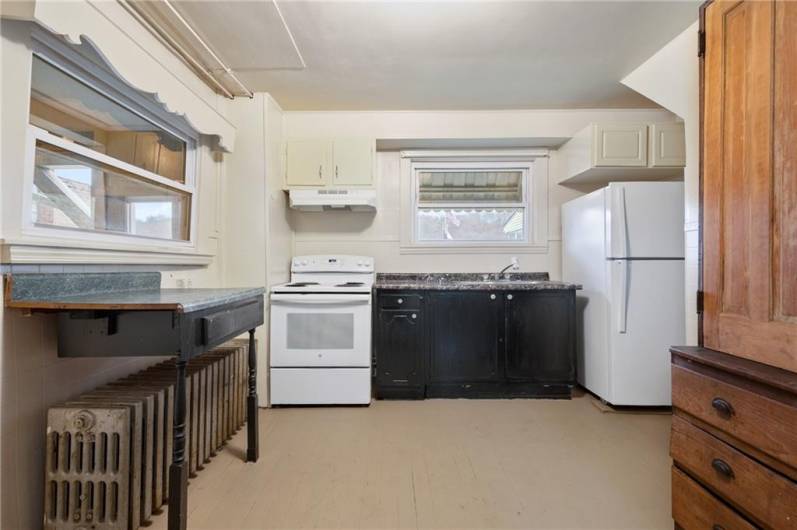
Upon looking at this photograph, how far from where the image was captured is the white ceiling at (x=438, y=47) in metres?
1.91

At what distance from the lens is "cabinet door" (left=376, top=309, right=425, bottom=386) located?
9.21ft

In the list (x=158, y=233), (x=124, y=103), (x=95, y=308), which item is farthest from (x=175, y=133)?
(x=95, y=308)

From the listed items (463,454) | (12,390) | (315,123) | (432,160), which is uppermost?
(315,123)

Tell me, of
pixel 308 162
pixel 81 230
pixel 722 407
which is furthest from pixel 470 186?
pixel 81 230

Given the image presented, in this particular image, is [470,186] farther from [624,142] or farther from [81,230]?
[81,230]

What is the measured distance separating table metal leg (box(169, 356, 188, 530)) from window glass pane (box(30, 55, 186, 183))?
1.23 metres

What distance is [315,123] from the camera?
3.17m

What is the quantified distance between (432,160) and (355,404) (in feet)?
7.46

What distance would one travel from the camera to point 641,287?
2557 millimetres

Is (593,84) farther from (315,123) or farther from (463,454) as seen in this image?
(463,454)

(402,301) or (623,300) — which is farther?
(402,301)

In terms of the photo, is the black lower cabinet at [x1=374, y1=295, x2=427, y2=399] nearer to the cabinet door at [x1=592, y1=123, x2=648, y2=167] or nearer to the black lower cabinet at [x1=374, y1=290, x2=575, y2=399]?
the black lower cabinet at [x1=374, y1=290, x2=575, y2=399]

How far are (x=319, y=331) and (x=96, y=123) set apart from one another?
5.75 feet

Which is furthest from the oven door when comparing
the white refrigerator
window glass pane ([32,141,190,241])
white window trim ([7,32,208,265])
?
the white refrigerator
